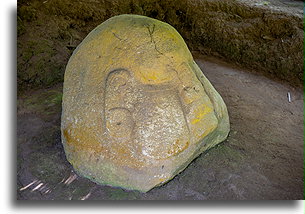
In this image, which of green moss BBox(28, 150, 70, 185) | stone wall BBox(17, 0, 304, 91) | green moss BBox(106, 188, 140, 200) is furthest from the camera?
stone wall BBox(17, 0, 304, 91)

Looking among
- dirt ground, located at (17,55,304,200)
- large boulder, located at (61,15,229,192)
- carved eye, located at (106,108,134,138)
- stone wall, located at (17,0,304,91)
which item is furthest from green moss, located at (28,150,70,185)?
stone wall, located at (17,0,304,91)

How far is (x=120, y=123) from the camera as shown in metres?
2.06

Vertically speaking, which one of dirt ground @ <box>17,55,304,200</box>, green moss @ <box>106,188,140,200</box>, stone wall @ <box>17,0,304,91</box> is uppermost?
stone wall @ <box>17,0,304,91</box>

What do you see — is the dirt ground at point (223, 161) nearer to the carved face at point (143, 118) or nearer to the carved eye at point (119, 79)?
the carved face at point (143, 118)

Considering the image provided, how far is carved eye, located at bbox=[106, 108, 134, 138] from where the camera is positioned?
206 centimetres

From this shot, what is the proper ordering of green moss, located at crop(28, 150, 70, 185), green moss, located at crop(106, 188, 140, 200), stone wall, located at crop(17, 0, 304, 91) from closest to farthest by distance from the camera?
green moss, located at crop(106, 188, 140, 200) → green moss, located at crop(28, 150, 70, 185) → stone wall, located at crop(17, 0, 304, 91)

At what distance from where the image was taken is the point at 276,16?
3572mm

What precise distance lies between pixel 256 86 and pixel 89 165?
6.75ft

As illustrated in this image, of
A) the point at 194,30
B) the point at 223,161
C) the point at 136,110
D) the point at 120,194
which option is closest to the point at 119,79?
the point at 136,110

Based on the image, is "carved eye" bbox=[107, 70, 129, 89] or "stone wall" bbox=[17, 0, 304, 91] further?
"stone wall" bbox=[17, 0, 304, 91]

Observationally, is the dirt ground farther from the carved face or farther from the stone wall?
the stone wall

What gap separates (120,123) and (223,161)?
0.80 metres

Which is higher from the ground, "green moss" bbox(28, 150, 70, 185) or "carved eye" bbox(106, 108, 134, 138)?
"carved eye" bbox(106, 108, 134, 138)

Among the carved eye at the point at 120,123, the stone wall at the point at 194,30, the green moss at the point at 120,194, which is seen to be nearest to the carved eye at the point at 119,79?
the carved eye at the point at 120,123
